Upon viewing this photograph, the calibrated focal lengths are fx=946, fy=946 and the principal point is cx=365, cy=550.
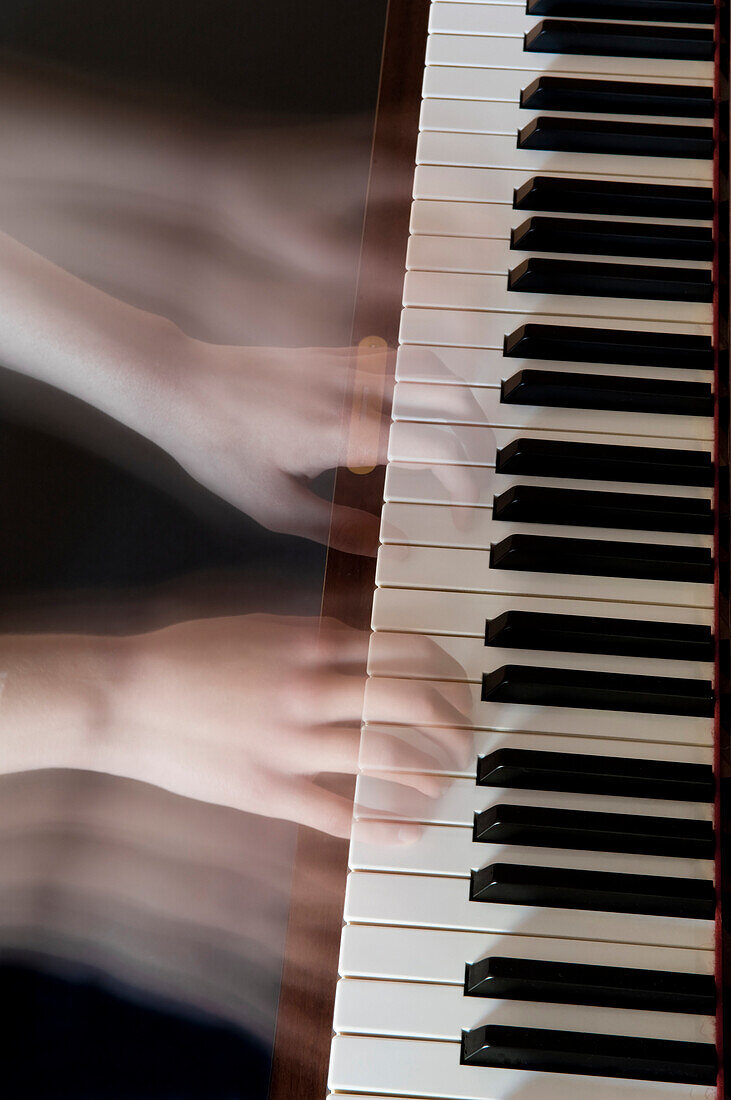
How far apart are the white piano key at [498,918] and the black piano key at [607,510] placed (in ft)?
0.86

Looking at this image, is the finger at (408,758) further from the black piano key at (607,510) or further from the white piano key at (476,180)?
the white piano key at (476,180)

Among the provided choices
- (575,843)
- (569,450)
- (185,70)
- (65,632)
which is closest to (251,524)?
(65,632)

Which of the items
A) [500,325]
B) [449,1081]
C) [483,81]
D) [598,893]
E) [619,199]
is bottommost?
[449,1081]

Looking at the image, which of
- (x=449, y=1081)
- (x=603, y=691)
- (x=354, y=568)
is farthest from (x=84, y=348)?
(x=449, y=1081)

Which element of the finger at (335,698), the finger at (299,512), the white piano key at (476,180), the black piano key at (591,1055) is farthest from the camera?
the finger at (299,512)

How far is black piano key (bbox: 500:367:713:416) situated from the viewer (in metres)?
0.72

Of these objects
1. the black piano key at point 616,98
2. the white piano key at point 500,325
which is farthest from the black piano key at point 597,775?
the black piano key at point 616,98

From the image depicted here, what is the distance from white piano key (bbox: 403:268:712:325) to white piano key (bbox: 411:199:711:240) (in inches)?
1.6

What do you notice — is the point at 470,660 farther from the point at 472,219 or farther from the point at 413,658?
the point at 472,219

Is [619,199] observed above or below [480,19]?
below

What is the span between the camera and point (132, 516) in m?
0.94

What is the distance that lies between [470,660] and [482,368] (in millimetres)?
232

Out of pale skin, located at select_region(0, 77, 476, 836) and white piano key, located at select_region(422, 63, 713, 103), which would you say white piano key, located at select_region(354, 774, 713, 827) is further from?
white piano key, located at select_region(422, 63, 713, 103)

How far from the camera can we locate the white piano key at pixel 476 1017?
592mm
